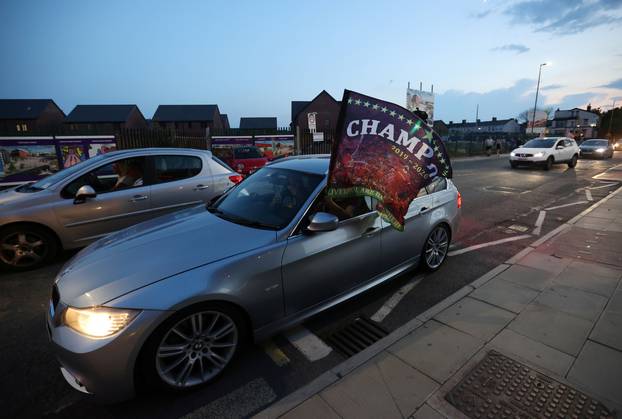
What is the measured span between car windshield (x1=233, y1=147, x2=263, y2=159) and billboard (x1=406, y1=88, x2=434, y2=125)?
1248 centimetres

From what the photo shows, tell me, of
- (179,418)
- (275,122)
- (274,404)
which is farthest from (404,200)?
(275,122)

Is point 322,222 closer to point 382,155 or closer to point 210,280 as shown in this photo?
point 382,155

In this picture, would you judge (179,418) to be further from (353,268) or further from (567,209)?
(567,209)

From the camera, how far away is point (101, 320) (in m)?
2.00

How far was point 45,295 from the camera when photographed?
3.81 metres

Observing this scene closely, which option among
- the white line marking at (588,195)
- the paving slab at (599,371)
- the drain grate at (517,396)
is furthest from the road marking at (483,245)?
the white line marking at (588,195)

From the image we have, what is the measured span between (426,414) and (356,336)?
105 cm

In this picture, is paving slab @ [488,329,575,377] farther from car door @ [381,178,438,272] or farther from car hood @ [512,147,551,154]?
car hood @ [512,147,551,154]

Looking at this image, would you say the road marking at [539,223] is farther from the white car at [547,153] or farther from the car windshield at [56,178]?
the white car at [547,153]

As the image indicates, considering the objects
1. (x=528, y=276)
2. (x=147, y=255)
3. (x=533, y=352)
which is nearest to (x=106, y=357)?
(x=147, y=255)

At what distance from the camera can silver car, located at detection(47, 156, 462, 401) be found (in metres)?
2.02

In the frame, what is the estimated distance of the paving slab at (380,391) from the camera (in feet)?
6.77

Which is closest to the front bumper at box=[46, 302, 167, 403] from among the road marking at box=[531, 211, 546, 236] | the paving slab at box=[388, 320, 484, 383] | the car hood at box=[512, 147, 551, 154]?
the paving slab at box=[388, 320, 484, 383]

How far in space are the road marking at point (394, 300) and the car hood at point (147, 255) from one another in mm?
1565
